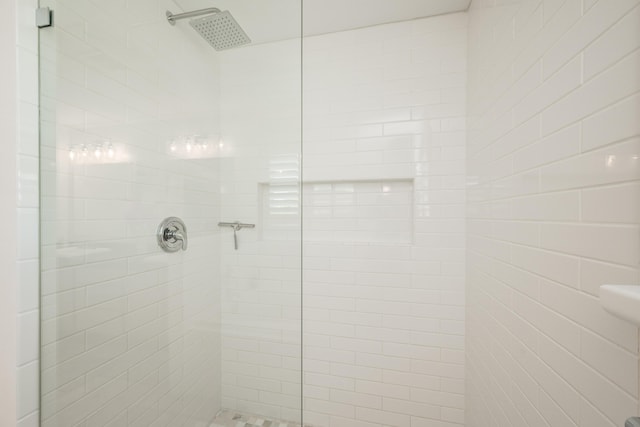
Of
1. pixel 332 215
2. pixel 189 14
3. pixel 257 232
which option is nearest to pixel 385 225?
pixel 332 215

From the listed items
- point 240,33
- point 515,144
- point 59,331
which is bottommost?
point 59,331

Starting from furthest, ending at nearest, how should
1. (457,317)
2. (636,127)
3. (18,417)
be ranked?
(457,317)
(18,417)
(636,127)

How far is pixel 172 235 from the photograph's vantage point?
1.07m

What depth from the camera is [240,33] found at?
1.05 meters

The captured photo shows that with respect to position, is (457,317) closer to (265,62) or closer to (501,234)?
(501,234)

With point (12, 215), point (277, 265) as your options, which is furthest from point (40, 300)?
point (277, 265)

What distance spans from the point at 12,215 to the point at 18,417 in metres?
0.63

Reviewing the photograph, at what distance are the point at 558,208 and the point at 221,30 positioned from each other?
1.38 m

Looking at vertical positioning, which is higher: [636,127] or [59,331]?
[636,127]

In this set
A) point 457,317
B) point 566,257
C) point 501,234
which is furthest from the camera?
point 457,317

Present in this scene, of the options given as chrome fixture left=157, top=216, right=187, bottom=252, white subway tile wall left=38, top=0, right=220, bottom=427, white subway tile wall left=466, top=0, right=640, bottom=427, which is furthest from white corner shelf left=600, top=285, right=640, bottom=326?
chrome fixture left=157, top=216, right=187, bottom=252

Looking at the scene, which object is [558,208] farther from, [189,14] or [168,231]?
[189,14]

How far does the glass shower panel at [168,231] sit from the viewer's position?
893mm

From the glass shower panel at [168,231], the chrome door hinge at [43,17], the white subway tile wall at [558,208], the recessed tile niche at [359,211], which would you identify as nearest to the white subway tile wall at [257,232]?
the glass shower panel at [168,231]
